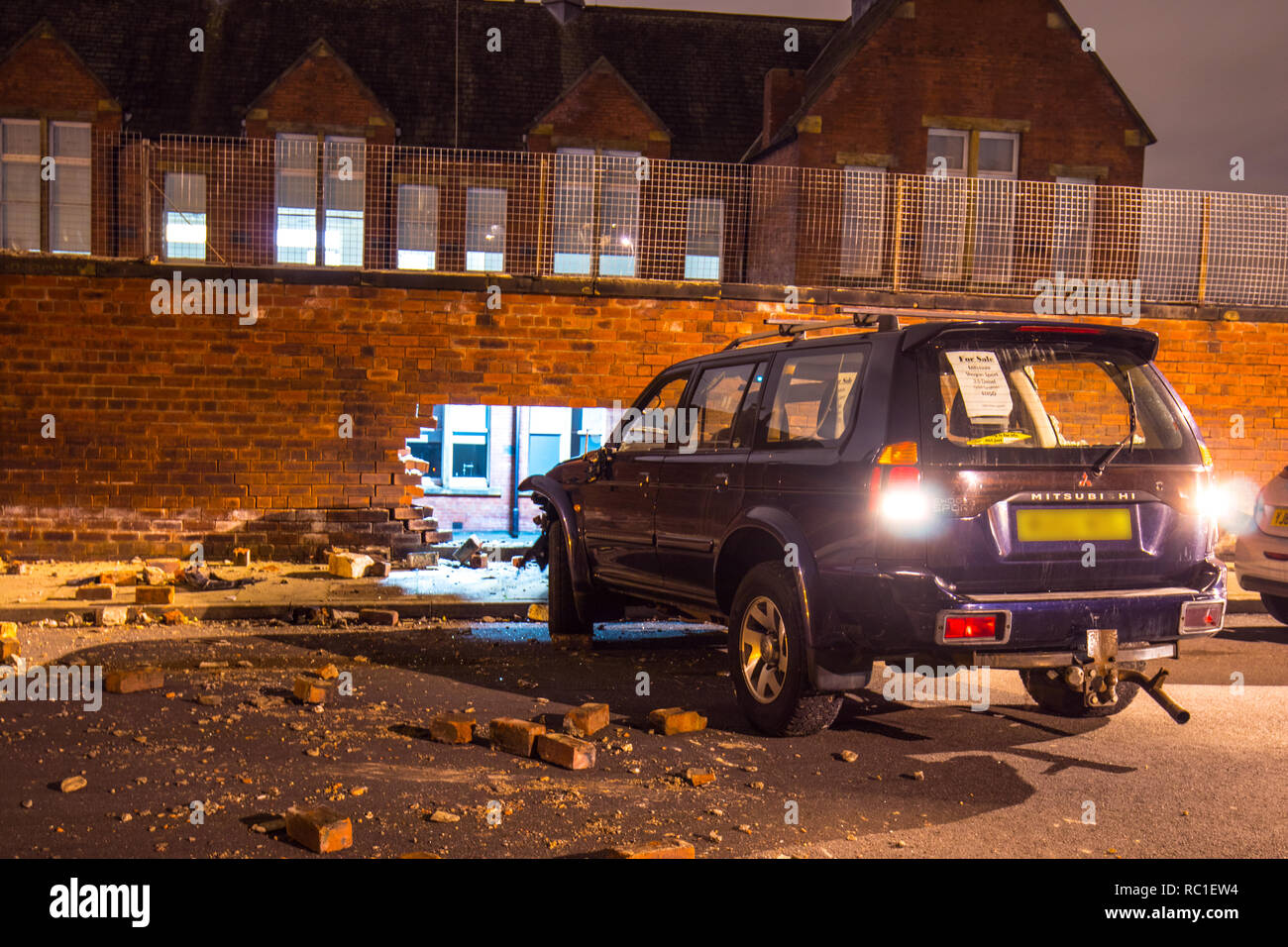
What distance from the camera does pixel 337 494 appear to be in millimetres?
11633

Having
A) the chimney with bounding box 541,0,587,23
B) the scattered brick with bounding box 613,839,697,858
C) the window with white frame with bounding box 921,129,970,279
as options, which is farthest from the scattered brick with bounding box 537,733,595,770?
the chimney with bounding box 541,0,587,23

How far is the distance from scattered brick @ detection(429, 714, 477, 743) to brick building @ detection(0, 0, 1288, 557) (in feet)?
21.9

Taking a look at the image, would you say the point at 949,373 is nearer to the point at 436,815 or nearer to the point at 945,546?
the point at 945,546

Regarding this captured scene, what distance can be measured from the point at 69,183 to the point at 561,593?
16437 mm

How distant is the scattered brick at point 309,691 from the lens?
5.95 meters

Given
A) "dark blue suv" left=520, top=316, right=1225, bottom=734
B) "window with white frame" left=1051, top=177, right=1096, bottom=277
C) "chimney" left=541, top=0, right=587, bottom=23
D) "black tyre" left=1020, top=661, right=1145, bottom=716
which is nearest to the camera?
"dark blue suv" left=520, top=316, right=1225, bottom=734

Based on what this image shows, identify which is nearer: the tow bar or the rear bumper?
the rear bumper

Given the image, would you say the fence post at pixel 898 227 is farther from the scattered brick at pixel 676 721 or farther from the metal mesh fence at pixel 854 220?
the scattered brick at pixel 676 721

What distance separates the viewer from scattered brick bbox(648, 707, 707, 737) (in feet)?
17.8

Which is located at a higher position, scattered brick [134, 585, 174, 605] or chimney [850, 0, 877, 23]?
chimney [850, 0, 877, 23]

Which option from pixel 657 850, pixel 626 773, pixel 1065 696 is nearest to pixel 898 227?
pixel 1065 696

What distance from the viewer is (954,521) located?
4730 mm

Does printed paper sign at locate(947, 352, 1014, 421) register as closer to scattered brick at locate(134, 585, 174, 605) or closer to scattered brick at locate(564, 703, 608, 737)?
scattered brick at locate(564, 703, 608, 737)

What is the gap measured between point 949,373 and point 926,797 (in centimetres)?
198
